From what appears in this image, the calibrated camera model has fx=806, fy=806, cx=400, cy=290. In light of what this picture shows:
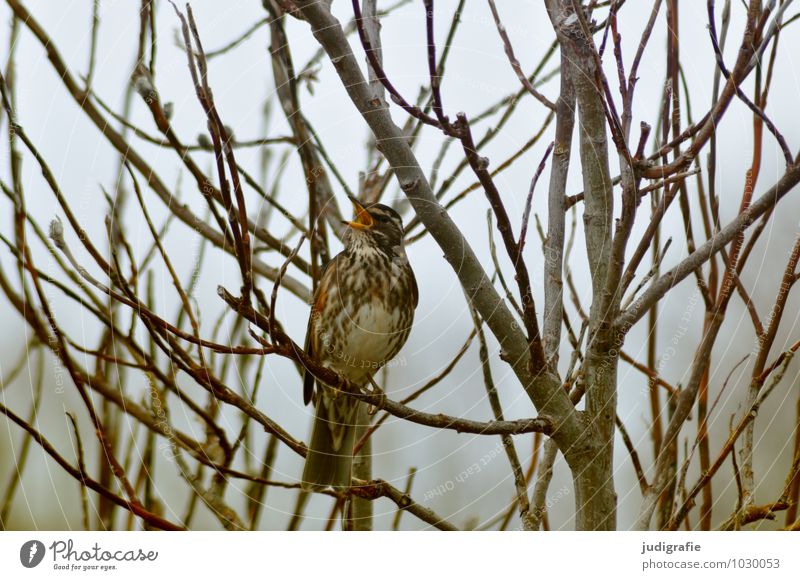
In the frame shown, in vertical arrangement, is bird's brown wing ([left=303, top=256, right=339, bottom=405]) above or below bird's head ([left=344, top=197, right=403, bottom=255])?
below

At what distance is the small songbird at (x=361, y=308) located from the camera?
2854 mm

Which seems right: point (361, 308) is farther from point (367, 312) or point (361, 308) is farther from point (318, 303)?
point (318, 303)

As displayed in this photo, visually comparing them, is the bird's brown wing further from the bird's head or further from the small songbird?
the bird's head

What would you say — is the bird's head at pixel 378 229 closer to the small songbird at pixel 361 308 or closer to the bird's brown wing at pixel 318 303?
the small songbird at pixel 361 308

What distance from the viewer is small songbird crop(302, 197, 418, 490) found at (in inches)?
112

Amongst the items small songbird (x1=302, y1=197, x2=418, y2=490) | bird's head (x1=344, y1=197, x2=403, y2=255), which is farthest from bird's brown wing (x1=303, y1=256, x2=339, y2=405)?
bird's head (x1=344, y1=197, x2=403, y2=255)

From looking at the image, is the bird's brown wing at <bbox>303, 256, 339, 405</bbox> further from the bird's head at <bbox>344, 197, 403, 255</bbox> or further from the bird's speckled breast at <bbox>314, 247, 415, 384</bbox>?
the bird's head at <bbox>344, 197, 403, 255</bbox>

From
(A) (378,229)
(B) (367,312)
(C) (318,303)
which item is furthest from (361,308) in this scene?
(A) (378,229)

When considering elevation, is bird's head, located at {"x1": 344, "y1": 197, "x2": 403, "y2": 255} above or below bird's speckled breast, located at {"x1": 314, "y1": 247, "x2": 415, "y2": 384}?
above

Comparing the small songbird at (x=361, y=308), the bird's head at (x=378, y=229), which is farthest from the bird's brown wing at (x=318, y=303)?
the bird's head at (x=378, y=229)
